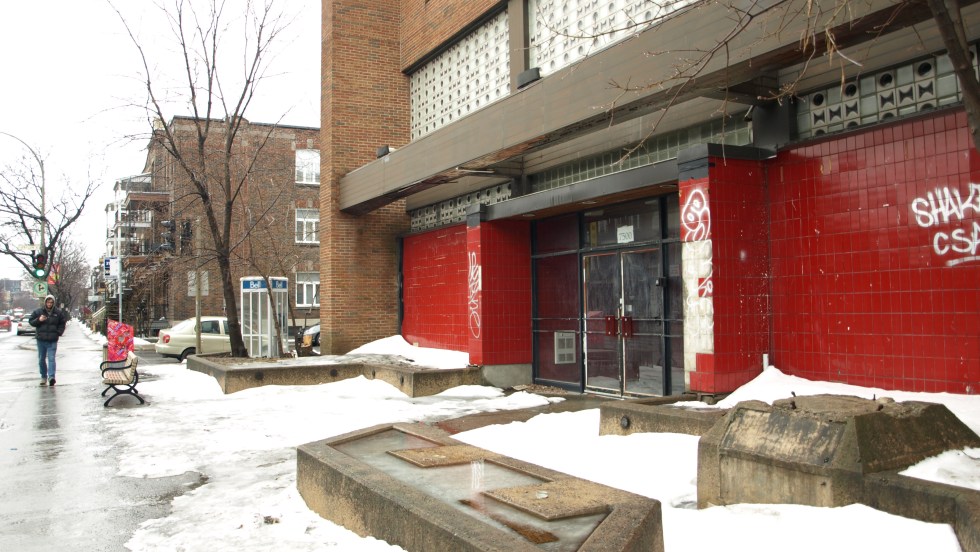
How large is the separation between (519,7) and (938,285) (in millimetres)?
9413

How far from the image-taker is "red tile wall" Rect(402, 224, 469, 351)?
15.7 m

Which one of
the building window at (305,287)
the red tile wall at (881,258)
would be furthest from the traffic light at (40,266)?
the red tile wall at (881,258)

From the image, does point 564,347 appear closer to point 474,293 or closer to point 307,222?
point 474,293

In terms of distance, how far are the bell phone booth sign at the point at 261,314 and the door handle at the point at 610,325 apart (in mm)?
10959

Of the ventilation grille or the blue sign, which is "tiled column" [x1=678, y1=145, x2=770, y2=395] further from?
the blue sign

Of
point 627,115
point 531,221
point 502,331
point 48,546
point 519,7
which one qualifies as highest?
point 519,7

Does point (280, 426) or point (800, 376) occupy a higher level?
point (800, 376)

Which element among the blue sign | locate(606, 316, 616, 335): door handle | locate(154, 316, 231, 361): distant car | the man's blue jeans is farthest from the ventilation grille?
locate(154, 316, 231, 361): distant car

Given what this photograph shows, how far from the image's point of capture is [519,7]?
13.8m

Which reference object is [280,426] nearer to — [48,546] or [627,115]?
[48,546]

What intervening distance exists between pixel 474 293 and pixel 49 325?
919 centimetres

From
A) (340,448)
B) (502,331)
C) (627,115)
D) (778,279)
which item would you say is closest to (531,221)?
(502,331)

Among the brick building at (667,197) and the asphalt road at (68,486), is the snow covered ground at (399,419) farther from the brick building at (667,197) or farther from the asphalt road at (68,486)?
the brick building at (667,197)

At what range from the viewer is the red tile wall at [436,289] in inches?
619
